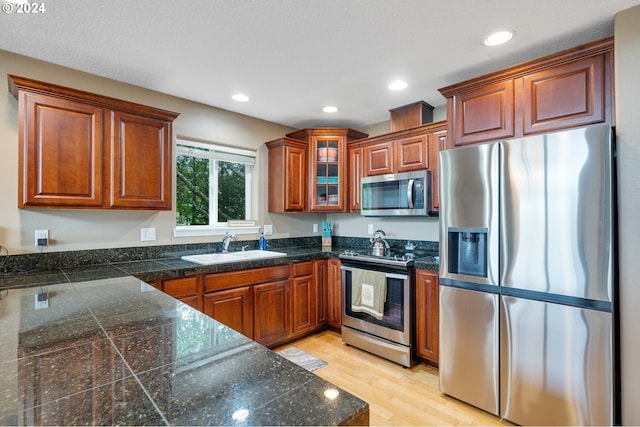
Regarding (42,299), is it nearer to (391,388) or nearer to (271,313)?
(271,313)

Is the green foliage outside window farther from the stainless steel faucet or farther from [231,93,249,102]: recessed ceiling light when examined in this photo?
[231,93,249,102]: recessed ceiling light

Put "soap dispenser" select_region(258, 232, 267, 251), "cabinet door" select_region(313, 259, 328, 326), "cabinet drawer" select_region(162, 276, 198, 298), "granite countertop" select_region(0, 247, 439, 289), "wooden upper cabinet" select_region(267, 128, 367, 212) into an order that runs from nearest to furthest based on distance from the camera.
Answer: "granite countertop" select_region(0, 247, 439, 289)
"cabinet drawer" select_region(162, 276, 198, 298)
"cabinet door" select_region(313, 259, 328, 326)
"soap dispenser" select_region(258, 232, 267, 251)
"wooden upper cabinet" select_region(267, 128, 367, 212)

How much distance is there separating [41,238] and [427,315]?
9.82 ft

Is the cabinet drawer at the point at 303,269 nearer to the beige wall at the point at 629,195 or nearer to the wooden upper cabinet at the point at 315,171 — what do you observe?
the wooden upper cabinet at the point at 315,171

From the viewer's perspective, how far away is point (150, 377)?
732mm

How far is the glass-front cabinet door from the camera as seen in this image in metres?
3.67

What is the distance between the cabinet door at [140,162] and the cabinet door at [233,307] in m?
0.85

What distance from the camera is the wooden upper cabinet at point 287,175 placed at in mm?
3553

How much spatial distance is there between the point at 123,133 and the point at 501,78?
2720mm

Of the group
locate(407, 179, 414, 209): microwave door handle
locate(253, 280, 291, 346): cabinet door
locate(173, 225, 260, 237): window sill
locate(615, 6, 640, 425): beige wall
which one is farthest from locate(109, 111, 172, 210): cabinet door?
locate(615, 6, 640, 425): beige wall

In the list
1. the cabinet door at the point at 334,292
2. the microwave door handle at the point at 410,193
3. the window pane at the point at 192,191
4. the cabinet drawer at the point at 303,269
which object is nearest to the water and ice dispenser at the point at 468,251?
the microwave door handle at the point at 410,193

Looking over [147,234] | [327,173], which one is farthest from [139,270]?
[327,173]

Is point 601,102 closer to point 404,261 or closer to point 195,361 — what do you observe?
point 404,261

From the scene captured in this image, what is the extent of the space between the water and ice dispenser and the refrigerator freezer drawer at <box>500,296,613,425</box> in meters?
0.26
